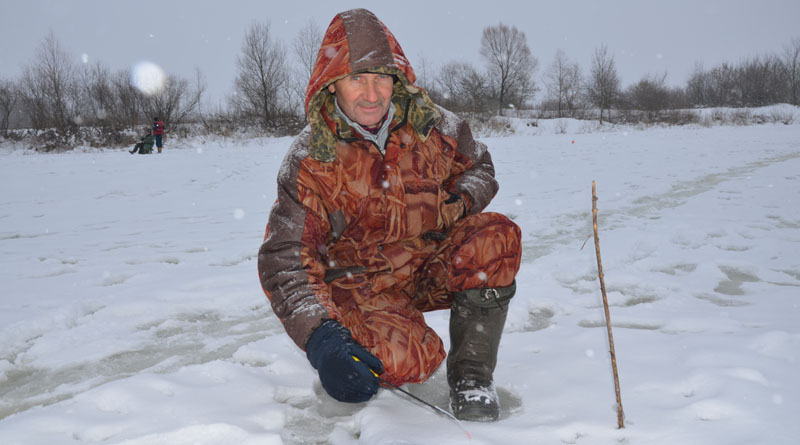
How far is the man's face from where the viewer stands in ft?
5.40

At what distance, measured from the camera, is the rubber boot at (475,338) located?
Result: 4.98 feet

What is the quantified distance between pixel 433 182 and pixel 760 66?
4368 centimetres

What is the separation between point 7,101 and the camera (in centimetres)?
Result: 2278

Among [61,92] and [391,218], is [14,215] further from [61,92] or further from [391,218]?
[61,92]

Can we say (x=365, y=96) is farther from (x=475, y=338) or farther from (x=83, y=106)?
(x=83, y=106)

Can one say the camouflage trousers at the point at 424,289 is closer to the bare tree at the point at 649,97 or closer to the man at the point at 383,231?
the man at the point at 383,231

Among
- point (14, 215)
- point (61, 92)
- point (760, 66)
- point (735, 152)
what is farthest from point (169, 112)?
point (760, 66)

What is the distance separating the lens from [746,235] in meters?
3.42

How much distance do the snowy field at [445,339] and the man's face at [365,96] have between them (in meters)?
0.90

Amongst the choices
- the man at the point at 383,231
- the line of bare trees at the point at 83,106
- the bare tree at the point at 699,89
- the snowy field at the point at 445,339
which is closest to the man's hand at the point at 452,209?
the man at the point at 383,231

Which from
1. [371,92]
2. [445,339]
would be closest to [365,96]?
[371,92]

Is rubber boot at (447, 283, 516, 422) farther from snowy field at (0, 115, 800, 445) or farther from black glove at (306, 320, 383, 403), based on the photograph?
black glove at (306, 320, 383, 403)

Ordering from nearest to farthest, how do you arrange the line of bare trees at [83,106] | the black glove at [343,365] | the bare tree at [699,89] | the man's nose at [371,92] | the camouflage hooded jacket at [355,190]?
the black glove at [343,365] < the camouflage hooded jacket at [355,190] < the man's nose at [371,92] < the line of bare trees at [83,106] < the bare tree at [699,89]

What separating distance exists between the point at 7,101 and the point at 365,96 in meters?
27.9
